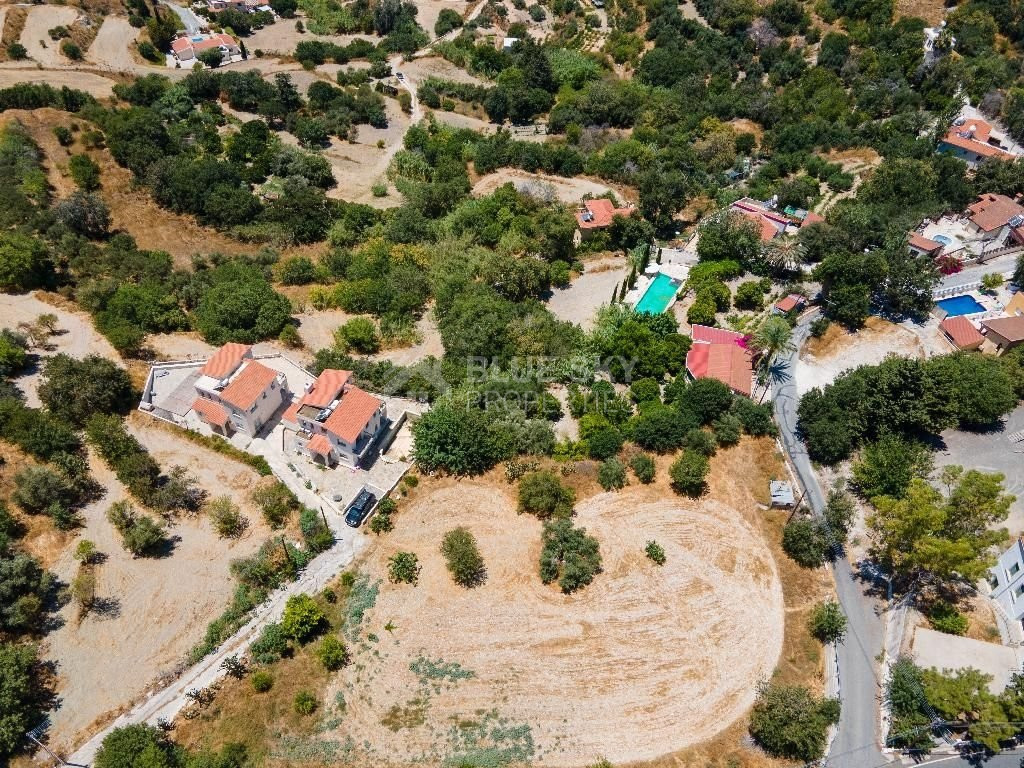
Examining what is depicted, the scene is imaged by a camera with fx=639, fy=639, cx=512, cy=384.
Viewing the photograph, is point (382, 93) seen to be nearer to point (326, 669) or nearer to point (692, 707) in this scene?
point (326, 669)

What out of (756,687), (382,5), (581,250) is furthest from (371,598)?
(382,5)

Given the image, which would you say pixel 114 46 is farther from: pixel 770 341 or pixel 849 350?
pixel 849 350

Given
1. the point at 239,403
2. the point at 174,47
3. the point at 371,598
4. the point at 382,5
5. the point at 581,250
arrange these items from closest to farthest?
the point at 371,598 → the point at 239,403 → the point at 581,250 → the point at 174,47 → the point at 382,5

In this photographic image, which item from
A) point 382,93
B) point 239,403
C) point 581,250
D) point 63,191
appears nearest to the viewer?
point 239,403

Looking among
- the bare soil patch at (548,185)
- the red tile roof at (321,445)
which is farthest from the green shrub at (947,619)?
the bare soil patch at (548,185)

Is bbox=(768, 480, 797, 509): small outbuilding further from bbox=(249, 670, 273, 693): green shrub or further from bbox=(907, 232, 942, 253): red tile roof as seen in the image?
bbox=(907, 232, 942, 253): red tile roof

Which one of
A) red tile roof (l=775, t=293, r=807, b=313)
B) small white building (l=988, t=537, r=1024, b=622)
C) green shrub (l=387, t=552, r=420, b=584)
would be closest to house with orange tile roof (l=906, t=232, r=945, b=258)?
red tile roof (l=775, t=293, r=807, b=313)

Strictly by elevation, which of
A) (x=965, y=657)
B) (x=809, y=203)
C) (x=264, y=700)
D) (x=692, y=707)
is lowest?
(x=264, y=700)
